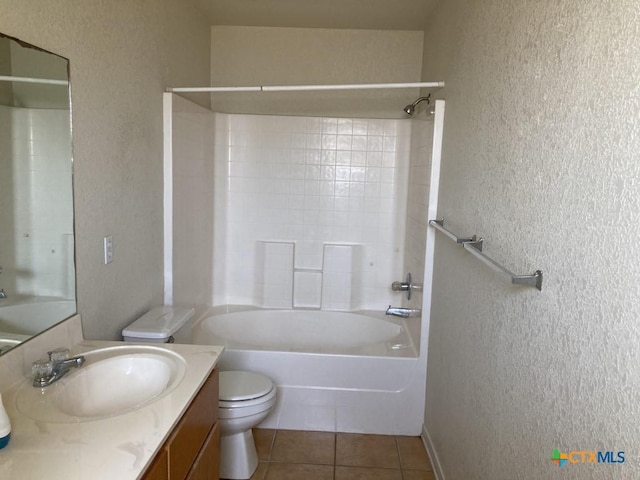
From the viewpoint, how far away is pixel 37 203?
4.98 ft

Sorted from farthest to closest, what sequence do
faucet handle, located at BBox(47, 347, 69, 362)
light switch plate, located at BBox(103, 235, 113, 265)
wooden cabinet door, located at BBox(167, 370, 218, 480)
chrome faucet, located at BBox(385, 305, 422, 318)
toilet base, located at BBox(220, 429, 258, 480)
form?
1. chrome faucet, located at BBox(385, 305, 422, 318)
2. toilet base, located at BBox(220, 429, 258, 480)
3. light switch plate, located at BBox(103, 235, 113, 265)
4. faucet handle, located at BBox(47, 347, 69, 362)
5. wooden cabinet door, located at BBox(167, 370, 218, 480)

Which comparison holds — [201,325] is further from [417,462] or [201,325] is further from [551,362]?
[551,362]

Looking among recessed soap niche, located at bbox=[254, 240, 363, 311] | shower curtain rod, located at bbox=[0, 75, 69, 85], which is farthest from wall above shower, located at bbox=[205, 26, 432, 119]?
shower curtain rod, located at bbox=[0, 75, 69, 85]

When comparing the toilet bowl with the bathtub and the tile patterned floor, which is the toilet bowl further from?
the bathtub

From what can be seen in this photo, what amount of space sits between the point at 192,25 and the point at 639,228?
2.82 meters

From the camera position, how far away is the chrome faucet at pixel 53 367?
4.56 feet

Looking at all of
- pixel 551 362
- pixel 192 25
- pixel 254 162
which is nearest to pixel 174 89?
pixel 192 25

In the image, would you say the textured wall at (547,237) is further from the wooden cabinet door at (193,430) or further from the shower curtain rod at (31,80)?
the shower curtain rod at (31,80)

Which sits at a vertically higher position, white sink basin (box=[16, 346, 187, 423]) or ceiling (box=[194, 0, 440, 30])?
ceiling (box=[194, 0, 440, 30])

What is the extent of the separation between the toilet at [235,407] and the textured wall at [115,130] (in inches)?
6.6

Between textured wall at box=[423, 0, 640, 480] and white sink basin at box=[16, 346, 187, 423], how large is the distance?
1.02 meters

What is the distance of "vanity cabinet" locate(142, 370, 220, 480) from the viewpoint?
1.17 m

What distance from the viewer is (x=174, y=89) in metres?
2.53

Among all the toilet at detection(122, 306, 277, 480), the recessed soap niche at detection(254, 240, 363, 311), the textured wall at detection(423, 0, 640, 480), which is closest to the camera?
the textured wall at detection(423, 0, 640, 480)
